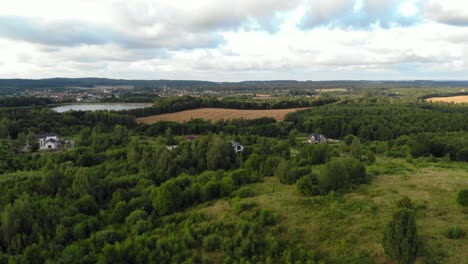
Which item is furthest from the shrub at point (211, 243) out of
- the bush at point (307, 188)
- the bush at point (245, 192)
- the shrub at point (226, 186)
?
the shrub at point (226, 186)

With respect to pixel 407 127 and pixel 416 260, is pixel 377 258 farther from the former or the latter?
pixel 407 127

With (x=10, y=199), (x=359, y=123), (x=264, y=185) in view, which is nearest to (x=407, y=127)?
(x=359, y=123)

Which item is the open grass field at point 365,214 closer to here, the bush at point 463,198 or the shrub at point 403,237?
the bush at point 463,198

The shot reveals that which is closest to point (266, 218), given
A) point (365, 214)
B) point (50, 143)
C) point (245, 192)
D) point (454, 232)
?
point (365, 214)

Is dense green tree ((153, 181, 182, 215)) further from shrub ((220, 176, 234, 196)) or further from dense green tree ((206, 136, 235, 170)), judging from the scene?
dense green tree ((206, 136, 235, 170))

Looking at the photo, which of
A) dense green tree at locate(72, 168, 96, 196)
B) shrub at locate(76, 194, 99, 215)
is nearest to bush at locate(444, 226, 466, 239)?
shrub at locate(76, 194, 99, 215)

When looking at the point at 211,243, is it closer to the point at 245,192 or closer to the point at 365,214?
the point at 245,192
